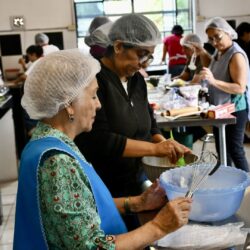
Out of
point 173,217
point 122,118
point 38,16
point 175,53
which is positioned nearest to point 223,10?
point 175,53

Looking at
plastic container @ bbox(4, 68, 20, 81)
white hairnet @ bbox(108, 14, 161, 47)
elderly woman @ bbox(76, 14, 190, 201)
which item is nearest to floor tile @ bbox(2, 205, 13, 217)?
elderly woman @ bbox(76, 14, 190, 201)

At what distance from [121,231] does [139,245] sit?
14 centimetres

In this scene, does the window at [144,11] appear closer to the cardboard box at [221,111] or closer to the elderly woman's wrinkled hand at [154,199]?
the cardboard box at [221,111]

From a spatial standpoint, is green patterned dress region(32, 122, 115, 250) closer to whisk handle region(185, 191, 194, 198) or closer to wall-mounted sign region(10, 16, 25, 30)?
whisk handle region(185, 191, 194, 198)

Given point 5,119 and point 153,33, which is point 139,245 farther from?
point 5,119

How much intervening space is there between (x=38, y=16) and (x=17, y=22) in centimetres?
34

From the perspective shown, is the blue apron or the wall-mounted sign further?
the wall-mounted sign

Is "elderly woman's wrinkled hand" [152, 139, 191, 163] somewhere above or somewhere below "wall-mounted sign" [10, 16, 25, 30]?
below

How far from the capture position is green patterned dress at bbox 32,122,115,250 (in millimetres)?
896

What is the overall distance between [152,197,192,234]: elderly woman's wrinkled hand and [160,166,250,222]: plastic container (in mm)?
78

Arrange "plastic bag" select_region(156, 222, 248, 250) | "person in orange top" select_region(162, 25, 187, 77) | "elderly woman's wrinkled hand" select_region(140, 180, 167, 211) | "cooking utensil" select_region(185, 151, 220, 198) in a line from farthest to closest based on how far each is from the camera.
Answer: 1. "person in orange top" select_region(162, 25, 187, 77)
2. "elderly woman's wrinkled hand" select_region(140, 180, 167, 211)
3. "cooking utensil" select_region(185, 151, 220, 198)
4. "plastic bag" select_region(156, 222, 248, 250)

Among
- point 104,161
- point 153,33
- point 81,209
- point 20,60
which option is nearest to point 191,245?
point 81,209

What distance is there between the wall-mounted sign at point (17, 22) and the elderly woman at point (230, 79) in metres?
4.60

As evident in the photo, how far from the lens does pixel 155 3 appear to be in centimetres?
701
